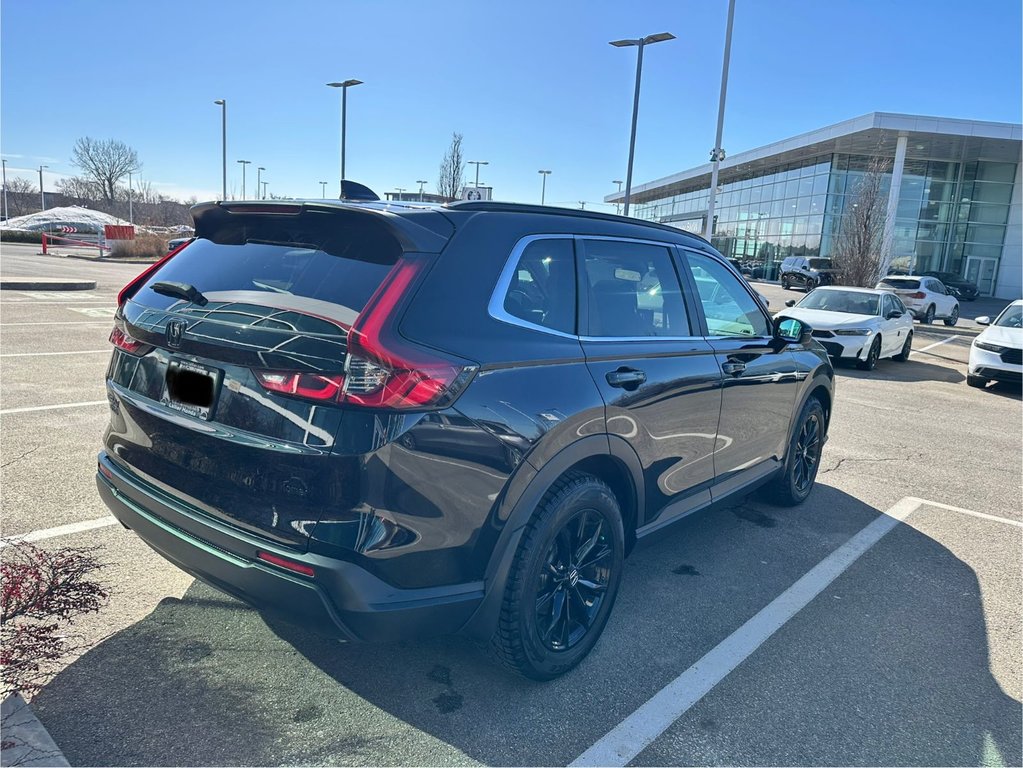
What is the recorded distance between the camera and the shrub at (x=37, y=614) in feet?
8.24

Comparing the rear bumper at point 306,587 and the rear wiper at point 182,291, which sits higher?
the rear wiper at point 182,291

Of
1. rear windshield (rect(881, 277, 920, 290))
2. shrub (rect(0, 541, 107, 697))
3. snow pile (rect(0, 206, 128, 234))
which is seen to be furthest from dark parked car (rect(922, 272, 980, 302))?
snow pile (rect(0, 206, 128, 234))

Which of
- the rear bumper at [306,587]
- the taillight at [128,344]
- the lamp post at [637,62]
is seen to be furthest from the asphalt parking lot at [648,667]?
the lamp post at [637,62]

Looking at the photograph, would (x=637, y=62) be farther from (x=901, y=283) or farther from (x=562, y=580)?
(x=562, y=580)

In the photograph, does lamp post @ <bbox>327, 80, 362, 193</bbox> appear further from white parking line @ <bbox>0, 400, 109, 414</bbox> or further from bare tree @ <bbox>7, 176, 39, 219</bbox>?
bare tree @ <bbox>7, 176, 39, 219</bbox>

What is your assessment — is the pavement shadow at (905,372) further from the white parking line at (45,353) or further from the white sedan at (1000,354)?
the white parking line at (45,353)

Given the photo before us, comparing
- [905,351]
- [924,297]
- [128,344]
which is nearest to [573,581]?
[128,344]

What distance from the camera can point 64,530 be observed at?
3.84m

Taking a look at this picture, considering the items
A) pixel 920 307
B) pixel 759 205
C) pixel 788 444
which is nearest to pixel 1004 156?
pixel 759 205

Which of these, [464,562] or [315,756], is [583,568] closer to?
[464,562]

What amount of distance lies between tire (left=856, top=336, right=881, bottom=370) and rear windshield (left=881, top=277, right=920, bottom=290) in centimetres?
1271

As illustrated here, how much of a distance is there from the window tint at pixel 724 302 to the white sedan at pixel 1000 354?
8.86m

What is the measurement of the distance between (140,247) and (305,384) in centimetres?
3649

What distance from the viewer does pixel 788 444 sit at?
4.80 m
